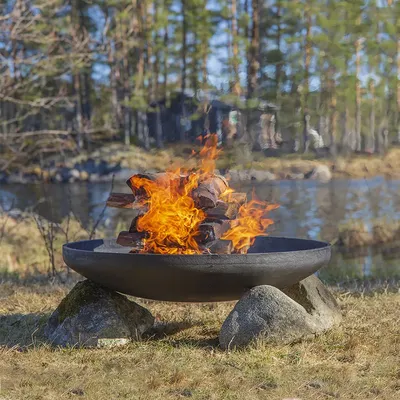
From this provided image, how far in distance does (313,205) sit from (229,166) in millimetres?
8269

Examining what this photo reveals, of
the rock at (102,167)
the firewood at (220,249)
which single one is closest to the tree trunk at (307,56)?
the rock at (102,167)

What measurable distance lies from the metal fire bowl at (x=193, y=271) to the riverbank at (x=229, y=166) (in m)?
1.00

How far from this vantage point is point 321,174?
2055 cm

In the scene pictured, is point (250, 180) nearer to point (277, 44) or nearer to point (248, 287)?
point (248, 287)

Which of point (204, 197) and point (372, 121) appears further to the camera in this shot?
point (372, 121)

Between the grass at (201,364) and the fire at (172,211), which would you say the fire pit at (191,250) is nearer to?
the fire at (172,211)

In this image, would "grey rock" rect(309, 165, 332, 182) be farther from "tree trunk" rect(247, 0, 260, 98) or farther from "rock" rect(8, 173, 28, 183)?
"rock" rect(8, 173, 28, 183)

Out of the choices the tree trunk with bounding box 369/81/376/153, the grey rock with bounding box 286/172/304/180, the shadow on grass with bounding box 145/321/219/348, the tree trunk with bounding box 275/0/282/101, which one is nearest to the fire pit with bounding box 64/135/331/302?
the shadow on grass with bounding box 145/321/219/348

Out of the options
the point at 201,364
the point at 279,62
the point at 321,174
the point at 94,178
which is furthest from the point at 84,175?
the point at 201,364

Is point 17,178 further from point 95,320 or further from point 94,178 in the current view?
point 95,320

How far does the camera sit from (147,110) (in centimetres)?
2859

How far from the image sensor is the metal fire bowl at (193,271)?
13.6 ft

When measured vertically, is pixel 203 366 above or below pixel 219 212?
below

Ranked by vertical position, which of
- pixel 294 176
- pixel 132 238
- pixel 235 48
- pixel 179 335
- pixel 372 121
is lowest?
pixel 179 335
